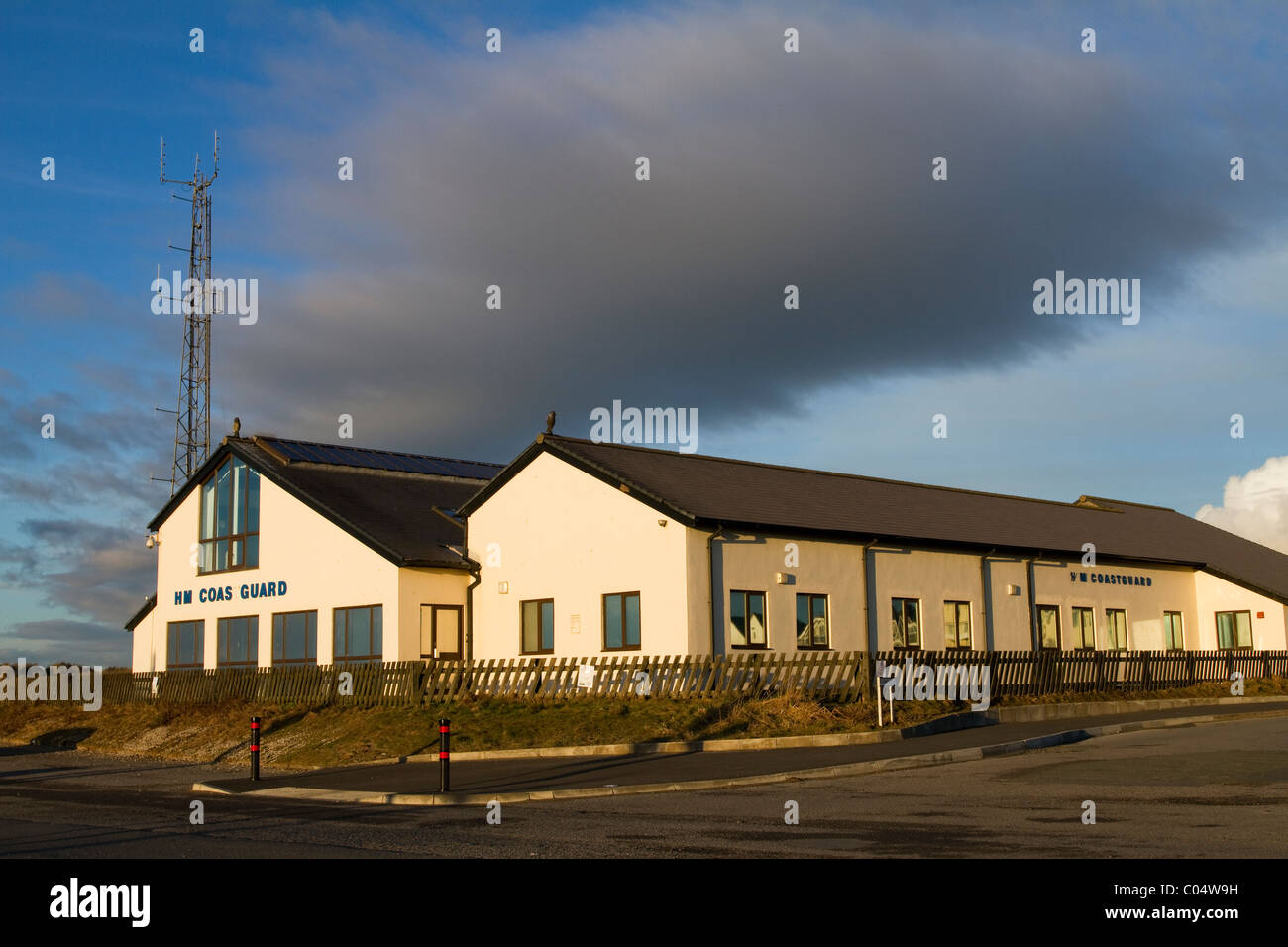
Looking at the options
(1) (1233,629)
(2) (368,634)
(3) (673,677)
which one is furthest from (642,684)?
(1) (1233,629)

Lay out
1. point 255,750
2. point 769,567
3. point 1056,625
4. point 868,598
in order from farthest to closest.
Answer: point 1056,625, point 868,598, point 769,567, point 255,750

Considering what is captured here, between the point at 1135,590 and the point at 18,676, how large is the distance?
37189mm

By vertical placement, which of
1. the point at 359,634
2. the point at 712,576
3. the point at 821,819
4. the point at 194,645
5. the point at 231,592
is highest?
the point at 231,592

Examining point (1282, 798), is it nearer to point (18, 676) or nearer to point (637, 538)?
point (637, 538)

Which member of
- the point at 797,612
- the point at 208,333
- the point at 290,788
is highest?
the point at 208,333

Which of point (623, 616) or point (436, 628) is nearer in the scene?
point (623, 616)

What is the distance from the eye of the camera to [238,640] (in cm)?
3894

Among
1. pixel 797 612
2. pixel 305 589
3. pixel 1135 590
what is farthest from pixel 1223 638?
pixel 305 589

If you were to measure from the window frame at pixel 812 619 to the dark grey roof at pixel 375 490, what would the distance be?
930cm

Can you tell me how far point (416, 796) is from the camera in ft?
57.0

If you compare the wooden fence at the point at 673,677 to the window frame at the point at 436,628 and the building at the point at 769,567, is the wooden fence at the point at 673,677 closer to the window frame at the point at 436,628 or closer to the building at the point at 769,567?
the building at the point at 769,567

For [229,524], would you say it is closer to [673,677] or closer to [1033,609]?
[673,677]

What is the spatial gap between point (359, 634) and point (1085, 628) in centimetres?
2141

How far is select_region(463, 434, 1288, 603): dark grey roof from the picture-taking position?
30.7m
